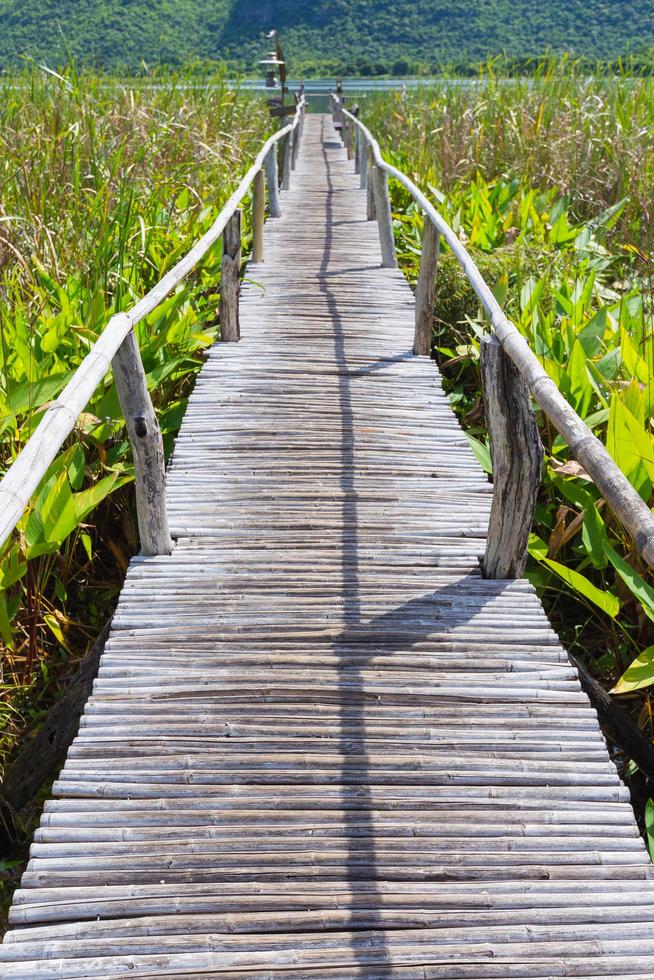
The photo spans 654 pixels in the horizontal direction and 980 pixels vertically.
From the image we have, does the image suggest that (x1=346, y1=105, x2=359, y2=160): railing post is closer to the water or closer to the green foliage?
the water

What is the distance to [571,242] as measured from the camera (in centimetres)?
559

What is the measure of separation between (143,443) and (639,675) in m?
1.56

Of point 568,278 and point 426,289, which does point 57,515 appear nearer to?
point 426,289

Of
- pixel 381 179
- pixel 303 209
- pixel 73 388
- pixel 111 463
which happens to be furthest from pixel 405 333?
pixel 303 209

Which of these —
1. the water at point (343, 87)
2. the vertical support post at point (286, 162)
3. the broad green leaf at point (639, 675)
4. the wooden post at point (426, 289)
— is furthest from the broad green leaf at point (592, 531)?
the water at point (343, 87)

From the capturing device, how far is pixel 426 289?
4449mm

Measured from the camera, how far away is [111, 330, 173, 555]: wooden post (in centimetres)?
244

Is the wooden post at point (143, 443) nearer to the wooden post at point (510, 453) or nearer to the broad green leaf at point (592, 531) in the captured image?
the wooden post at point (510, 453)

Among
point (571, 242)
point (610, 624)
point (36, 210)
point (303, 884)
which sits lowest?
point (610, 624)

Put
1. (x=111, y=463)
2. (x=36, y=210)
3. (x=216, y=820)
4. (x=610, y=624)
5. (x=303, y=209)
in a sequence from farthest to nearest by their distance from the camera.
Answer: (x=303, y=209)
(x=36, y=210)
(x=111, y=463)
(x=610, y=624)
(x=216, y=820)

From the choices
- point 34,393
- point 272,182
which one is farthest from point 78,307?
point 272,182

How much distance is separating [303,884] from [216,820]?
25 centimetres

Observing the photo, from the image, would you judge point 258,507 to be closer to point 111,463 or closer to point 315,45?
point 111,463

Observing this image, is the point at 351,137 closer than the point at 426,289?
No
